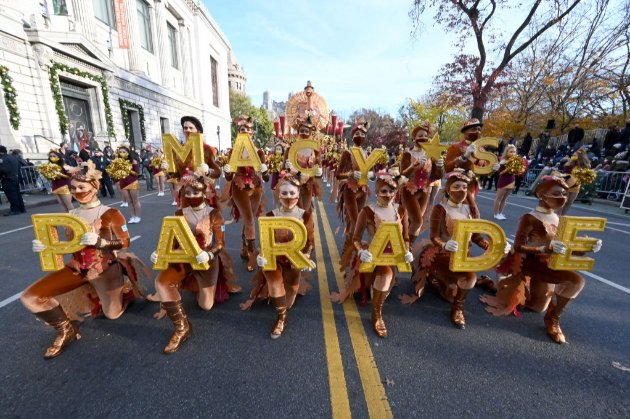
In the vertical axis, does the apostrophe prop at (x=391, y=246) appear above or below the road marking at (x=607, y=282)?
above

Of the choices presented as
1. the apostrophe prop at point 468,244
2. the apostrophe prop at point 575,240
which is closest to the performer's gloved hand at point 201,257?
the apostrophe prop at point 468,244

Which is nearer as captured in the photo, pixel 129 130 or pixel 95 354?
pixel 95 354

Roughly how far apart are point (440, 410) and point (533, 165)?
19.4 metres

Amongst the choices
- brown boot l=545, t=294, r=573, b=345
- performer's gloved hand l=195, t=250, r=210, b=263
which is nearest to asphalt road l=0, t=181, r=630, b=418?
brown boot l=545, t=294, r=573, b=345

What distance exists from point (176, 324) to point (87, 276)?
3.56ft

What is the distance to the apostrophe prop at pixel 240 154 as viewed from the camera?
4.38 m

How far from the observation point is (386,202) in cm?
314

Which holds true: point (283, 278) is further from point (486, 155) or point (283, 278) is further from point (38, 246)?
point (486, 155)

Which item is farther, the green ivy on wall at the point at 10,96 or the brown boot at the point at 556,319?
the green ivy on wall at the point at 10,96

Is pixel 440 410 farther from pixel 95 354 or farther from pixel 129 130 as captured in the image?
pixel 129 130

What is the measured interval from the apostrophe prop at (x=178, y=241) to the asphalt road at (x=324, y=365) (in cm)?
84

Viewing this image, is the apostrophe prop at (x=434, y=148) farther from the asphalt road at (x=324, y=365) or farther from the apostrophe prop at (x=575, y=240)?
the asphalt road at (x=324, y=365)

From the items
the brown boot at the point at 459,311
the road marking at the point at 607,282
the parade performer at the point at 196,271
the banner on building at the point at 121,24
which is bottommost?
the road marking at the point at 607,282

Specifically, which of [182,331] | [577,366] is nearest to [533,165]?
[577,366]
